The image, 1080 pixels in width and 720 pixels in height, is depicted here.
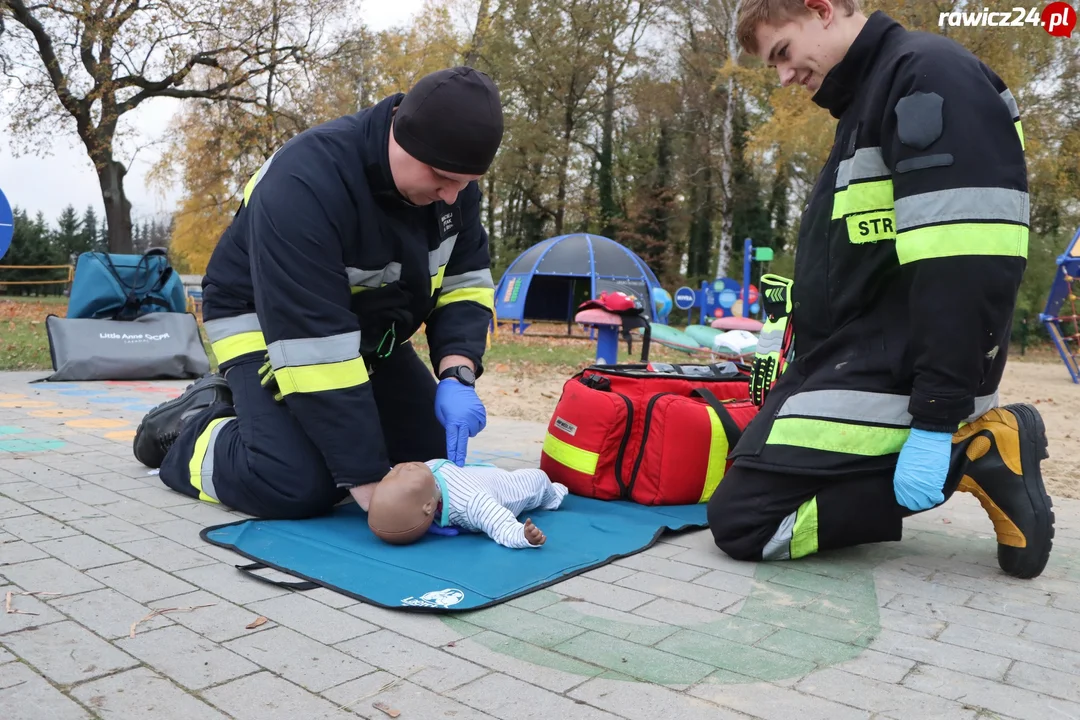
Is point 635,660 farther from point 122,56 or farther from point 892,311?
point 122,56

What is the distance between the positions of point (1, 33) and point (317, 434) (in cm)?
1871

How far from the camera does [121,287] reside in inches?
285

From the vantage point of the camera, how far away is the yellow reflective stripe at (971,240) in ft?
7.34

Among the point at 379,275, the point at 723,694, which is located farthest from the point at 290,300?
the point at 723,694

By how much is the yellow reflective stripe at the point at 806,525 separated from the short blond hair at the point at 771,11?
1.46 metres

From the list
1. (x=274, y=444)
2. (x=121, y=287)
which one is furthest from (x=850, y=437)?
(x=121, y=287)

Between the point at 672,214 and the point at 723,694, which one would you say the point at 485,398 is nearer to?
the point at 723,694

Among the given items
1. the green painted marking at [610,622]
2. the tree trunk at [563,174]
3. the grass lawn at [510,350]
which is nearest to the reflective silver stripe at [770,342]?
the green painted marking at [610,622]

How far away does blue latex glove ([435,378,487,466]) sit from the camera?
119 inches

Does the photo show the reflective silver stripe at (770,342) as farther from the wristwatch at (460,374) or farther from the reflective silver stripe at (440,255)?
the reflective silver stripe at (440,255)

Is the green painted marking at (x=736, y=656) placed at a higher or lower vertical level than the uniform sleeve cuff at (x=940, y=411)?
lower

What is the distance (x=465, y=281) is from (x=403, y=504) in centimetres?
113

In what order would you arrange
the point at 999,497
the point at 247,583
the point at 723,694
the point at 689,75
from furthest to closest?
the point at 689,75 → the point at 999,497 → the point at 247,583 → the point at 723,694

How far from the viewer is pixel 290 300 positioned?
2.60m
